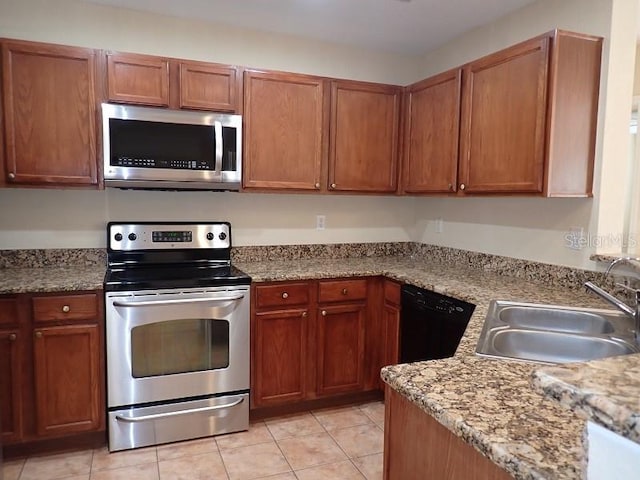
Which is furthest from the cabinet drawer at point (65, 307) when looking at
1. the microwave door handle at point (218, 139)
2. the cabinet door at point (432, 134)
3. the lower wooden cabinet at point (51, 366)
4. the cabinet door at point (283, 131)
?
the cabinet door at point (432, 134)

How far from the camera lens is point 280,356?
2902mm

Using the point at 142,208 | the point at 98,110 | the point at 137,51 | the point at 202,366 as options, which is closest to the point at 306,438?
the point at 202,366

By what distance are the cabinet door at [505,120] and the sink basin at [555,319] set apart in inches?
23.9

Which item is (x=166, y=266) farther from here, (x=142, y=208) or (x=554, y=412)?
(x=554, y=412)

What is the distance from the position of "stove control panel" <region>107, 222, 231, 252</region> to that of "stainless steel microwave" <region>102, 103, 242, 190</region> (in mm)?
292

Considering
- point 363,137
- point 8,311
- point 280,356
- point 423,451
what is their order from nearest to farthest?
point 423,451, point 8,311, point 280,356, point 363,137

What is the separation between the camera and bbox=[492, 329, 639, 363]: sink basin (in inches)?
68.0

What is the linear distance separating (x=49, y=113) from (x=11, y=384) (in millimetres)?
1419

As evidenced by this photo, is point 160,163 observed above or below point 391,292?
above

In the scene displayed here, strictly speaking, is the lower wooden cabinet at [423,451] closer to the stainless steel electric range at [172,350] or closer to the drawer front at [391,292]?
the stainless steel electric range at [172,350]

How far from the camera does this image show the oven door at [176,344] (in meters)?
2.51

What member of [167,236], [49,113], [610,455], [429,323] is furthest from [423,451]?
[49,113]

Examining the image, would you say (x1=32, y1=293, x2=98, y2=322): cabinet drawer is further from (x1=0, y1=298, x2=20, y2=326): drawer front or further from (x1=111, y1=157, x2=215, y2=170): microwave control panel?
(x1=111, y1=157, x2=215, y2=170): microwave control panel

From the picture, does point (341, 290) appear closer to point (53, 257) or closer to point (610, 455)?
point (53, 257)
